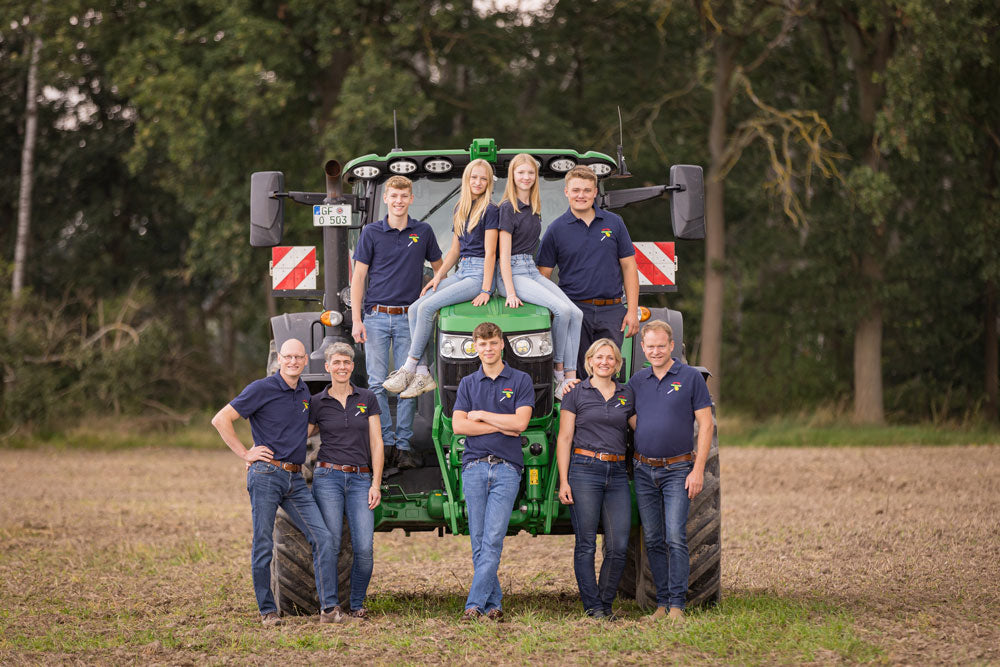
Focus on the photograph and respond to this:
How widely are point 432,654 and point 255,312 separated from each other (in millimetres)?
25609

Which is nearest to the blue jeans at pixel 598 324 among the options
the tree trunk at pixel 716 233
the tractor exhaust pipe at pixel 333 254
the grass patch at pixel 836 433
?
the tractor exhaust pipe at pixel 333 254

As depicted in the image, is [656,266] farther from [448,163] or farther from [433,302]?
[433,302]

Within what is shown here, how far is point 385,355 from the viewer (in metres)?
7.94

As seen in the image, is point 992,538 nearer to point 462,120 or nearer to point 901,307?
point 901,307

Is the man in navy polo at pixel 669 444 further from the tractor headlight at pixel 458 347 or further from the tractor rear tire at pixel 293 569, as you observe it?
the tractor rear tire at pixel 293 569

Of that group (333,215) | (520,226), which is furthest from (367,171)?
(520,226)

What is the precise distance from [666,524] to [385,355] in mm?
1897

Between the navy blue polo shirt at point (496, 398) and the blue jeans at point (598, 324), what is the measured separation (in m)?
0.65

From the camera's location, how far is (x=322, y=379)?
8180 mm

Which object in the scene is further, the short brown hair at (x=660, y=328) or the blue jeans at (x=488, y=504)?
the short brown hair at (x=660, y=328)

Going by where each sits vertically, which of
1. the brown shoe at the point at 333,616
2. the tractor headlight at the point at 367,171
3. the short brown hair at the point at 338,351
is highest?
→ the tractor headlight at the point at 367,171

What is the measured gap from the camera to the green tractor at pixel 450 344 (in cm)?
756

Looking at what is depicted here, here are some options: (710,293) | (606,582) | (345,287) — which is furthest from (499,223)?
(710,293)

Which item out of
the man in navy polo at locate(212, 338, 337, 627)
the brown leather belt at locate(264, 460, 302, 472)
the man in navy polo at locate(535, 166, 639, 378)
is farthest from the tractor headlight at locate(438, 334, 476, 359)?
the brown leather belt at locate(264, 460, 302, 472)
